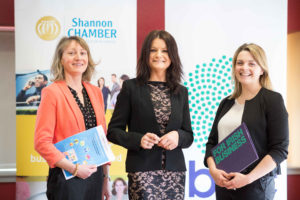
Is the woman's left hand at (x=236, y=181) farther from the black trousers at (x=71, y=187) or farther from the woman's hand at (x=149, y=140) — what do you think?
the black trousers at (x=71, y=187)

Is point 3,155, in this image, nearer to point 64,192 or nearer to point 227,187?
point 64,192

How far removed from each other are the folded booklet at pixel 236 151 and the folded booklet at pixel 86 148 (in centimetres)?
79

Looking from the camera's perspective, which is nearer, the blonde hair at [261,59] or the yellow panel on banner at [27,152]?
the blonde hair at [261,59]

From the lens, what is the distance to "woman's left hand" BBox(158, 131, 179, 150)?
2.01 meters

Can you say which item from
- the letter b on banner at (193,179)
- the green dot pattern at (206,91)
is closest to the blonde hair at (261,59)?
the green dot pattern at (206,91)

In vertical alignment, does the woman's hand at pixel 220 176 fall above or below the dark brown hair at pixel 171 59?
below

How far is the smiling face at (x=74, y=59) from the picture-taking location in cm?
225

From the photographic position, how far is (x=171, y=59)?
7.04 feet

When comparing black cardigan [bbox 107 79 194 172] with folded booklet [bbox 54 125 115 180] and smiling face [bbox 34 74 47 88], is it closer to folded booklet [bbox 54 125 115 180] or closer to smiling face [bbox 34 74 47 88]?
folded booklet [bbox 54 125 115 180]

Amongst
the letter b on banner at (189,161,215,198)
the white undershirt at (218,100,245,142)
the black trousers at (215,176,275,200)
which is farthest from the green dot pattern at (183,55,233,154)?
the black trousers at (215,176,275,200)

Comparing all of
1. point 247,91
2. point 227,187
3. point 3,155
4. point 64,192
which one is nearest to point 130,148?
point 64,192

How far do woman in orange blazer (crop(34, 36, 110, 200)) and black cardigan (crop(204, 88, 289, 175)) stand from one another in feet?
3.49

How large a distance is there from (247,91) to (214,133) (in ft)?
1.30

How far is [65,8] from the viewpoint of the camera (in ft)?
11.8
